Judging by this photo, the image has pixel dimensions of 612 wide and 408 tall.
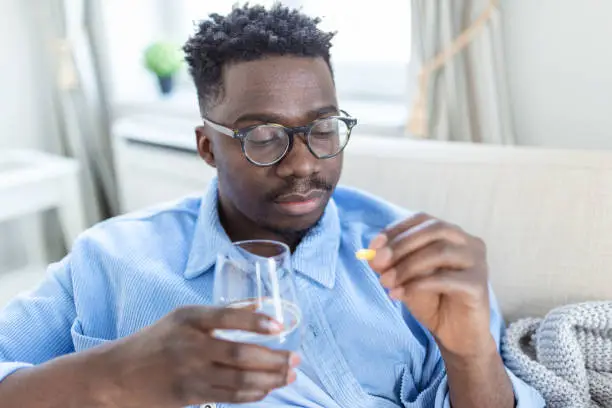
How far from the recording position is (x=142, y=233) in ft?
4.04

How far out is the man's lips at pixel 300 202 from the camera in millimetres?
1099

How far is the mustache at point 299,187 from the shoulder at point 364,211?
0.20m

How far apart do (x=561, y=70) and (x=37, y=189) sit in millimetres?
1693

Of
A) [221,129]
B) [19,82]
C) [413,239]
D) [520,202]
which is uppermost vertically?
[19,82]

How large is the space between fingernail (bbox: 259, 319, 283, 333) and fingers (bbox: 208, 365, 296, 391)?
0.05 m

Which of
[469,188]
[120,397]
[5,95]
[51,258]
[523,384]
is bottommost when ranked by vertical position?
[51,258]

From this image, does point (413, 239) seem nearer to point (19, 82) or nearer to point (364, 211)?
point (364, 211)

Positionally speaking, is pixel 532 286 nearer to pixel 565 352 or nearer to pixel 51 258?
pixel 565 352

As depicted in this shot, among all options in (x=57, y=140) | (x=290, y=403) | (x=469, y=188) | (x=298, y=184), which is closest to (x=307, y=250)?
(x=298, y=184)

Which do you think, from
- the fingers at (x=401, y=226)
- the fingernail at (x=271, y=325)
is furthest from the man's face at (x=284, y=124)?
the fingernail at (x=271, y=325)

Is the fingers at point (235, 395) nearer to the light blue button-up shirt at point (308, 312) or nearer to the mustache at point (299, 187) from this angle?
the light blue button-up shirt at point (308, 312)

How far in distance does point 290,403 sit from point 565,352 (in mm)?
487

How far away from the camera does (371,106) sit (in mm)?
2174

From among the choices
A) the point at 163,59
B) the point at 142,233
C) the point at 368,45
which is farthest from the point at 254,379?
the point at 163,59
